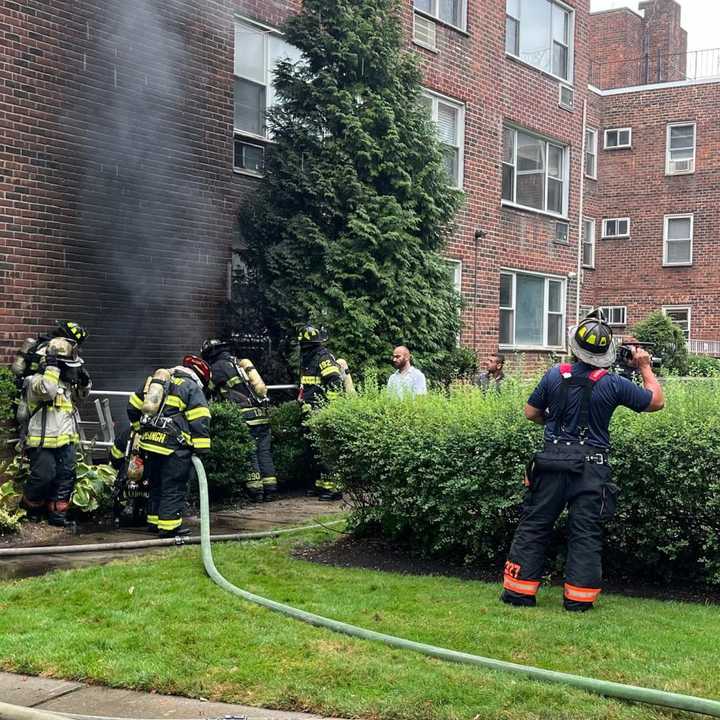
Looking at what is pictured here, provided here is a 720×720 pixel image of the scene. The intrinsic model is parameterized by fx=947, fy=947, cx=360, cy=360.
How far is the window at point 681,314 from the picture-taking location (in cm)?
2830

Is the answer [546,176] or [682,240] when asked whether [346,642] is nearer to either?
[546,176]

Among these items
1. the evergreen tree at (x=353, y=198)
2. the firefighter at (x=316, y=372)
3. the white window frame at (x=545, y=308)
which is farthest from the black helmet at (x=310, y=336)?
the white window frame at (x=545, y=308)

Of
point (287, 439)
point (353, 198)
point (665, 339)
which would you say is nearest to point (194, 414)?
point (287, 439)

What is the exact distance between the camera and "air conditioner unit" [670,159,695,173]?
2867cm

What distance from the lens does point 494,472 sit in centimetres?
655

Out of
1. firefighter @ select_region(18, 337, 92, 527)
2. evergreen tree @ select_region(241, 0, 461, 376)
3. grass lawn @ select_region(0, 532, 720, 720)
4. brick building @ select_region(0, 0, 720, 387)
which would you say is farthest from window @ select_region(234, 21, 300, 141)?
grass lawn @ select_region(0, 532, 720, 720)

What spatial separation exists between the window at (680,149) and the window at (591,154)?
2.30 meters

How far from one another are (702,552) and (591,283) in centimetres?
2450

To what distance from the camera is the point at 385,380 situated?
1119cm

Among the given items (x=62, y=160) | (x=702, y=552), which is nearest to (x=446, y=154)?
(x=62, y=160)

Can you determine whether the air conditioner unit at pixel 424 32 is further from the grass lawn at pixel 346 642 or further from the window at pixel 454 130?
the grass lawn at pixel 346 642

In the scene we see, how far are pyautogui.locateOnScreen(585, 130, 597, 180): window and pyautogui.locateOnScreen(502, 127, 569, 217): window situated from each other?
9099mm

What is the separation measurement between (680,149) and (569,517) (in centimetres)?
2567

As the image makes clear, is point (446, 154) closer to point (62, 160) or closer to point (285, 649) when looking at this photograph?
point (62, 160)
